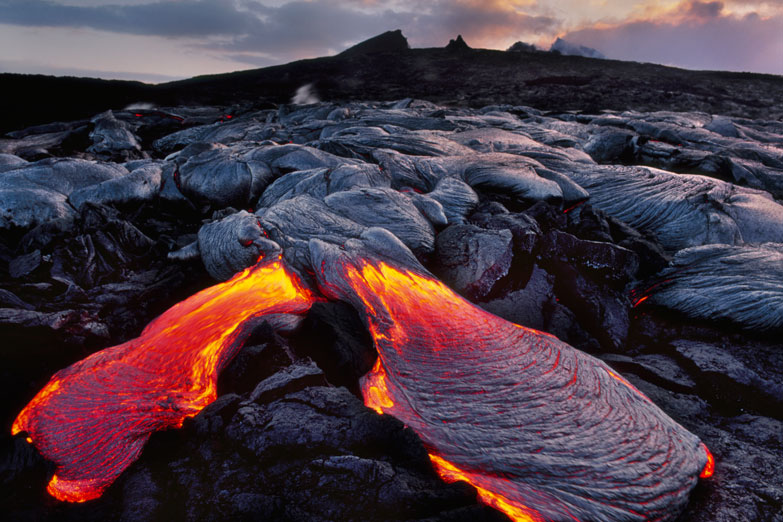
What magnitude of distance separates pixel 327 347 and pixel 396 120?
6536mm

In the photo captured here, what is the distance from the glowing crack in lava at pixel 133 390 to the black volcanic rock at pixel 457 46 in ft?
101

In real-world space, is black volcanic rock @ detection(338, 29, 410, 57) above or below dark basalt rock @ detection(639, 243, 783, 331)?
above

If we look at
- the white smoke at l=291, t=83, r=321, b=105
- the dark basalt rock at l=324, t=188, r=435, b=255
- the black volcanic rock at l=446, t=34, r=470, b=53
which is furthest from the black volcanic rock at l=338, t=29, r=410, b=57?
the dark basalt rock at l=324, t=188, r=435, b=255

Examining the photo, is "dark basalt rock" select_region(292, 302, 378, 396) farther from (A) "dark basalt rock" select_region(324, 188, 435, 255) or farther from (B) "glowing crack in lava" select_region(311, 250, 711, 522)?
(A) "dark basalt rock" select_region(324, 188, 435, 255)

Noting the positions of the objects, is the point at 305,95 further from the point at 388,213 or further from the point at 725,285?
the point at 725,285

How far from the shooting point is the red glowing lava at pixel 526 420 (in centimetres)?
158

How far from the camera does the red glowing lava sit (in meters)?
1.58

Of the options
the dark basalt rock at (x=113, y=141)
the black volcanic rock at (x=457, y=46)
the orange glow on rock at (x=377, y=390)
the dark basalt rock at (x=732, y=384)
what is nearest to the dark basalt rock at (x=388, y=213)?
the orange glow on rock at (x=377, y=390)

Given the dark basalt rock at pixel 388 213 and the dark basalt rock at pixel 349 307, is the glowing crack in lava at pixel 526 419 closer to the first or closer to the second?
the dark basalt rock at pixel 349 307

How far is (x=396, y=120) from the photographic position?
7.87 m

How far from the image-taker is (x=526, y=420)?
1846mm

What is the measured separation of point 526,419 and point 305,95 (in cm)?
2016

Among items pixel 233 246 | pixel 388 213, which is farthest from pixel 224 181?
pixel 388 213

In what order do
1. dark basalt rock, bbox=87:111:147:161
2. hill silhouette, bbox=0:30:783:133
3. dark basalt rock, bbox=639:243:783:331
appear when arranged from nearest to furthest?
1. dark basalt rock, bbox=639:243:783:331
2. dark basalt rock, bbox=87:111:147:161
3. hill silhouette, bbox=0:30:783:133
